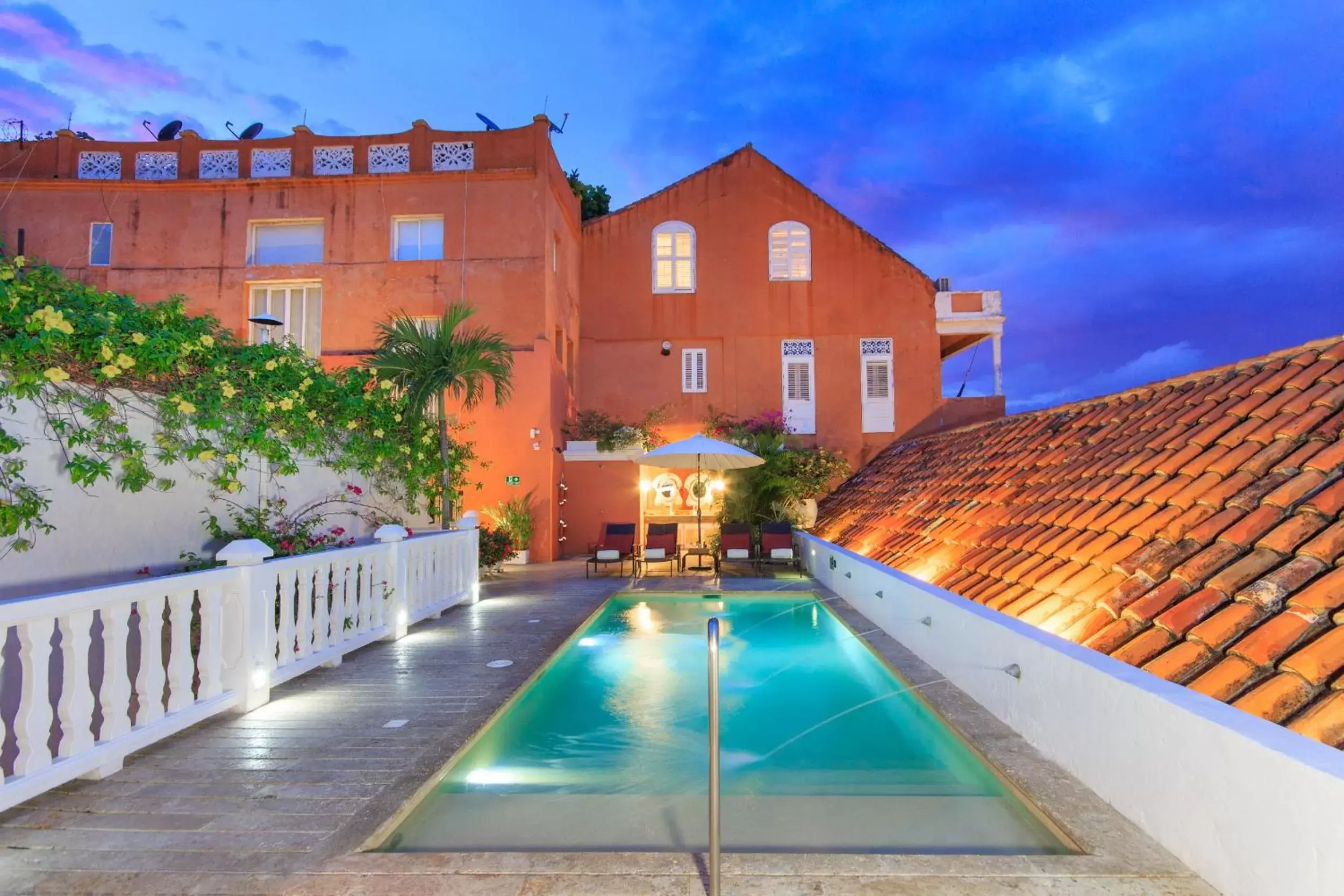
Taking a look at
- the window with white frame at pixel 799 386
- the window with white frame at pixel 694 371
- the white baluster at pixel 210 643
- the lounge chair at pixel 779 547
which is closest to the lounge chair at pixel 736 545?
the lounge chair at pixel 779 547

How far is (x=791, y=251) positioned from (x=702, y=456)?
8.38m

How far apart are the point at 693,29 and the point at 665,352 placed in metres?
59.1

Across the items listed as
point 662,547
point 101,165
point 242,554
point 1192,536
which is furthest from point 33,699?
point 101,165

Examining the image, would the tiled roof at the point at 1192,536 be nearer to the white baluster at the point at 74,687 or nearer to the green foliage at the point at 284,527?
the white baluster at the point at 74,687

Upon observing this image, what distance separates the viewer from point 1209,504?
12.4ft

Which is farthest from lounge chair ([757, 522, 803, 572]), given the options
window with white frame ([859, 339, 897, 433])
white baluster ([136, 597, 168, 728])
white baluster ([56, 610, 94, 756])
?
white baluster ([56, 610, 94, 756])

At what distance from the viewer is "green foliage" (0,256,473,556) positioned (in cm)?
367

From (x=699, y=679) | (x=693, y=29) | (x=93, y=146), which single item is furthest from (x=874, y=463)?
(x=693, y=29)

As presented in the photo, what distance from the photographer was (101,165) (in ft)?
47.2

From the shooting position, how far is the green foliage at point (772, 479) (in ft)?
44.5

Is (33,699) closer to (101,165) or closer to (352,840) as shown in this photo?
(352,840)

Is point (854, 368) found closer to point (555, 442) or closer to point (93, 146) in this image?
point (555, 442)

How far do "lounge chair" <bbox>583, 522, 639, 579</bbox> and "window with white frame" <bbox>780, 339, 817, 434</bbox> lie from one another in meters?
5.87

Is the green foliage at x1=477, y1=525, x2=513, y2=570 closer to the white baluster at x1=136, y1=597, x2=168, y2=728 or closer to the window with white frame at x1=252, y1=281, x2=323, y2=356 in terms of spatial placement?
the window with white frame at x1=252, y1=281, x2=323, y2=356
